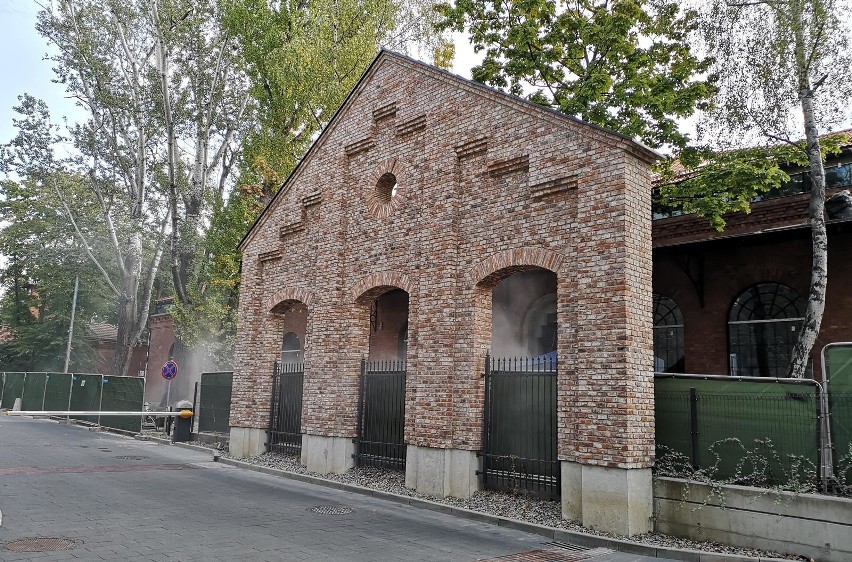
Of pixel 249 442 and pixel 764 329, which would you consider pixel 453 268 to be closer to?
pixel 249 442

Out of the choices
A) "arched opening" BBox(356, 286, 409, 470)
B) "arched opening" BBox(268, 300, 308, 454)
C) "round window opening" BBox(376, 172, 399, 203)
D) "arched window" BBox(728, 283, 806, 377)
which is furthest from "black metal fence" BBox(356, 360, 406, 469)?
"arched window" BBox(728, 283, 806, 377)

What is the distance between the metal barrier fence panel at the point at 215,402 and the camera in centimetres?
1719

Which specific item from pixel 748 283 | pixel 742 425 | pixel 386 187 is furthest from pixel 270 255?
pixel 748 283

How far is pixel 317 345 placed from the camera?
1295cm

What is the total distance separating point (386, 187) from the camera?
1282 centimetres

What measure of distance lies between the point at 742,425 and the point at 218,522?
264 inches

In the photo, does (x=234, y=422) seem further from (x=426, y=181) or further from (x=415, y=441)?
(x=426, y=181)

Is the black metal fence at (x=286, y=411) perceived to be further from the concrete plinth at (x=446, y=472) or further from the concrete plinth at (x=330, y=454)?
the concrete plinth at (x=446, y=472)

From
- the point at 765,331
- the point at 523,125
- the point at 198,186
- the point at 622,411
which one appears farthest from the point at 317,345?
the point at 198,186

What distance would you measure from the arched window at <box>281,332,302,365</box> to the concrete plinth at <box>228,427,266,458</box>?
798cm

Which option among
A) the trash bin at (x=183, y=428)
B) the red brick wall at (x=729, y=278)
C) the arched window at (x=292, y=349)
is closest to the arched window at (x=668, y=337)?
the red brick wall at (x=729, y=278)

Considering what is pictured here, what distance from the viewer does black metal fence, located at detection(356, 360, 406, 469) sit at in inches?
460

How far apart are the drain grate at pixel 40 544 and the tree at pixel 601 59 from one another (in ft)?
39.1

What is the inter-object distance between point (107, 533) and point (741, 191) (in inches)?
479
